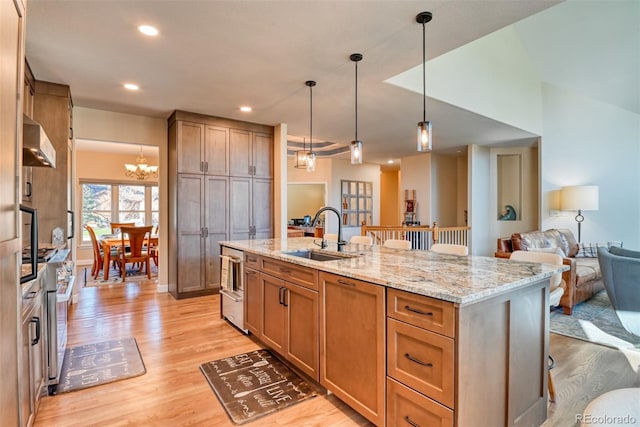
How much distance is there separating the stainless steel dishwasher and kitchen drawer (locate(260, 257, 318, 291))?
54 centimetres

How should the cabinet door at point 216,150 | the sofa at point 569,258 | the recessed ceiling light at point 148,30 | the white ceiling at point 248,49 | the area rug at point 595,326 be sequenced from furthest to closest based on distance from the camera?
the cabinet door at point 216,150 < the sofa at point 569,258 < the area rug at point 595,326 < the recessed ceiling light at point 148,30 < the white ceiling at point 248,49

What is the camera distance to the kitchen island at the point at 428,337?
1.43 meters

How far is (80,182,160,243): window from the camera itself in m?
7.78

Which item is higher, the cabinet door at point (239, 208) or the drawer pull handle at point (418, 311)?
the cabinet door at point (239, 208)

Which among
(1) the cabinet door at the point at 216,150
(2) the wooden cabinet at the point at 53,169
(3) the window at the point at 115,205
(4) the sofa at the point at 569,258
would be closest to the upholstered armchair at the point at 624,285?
(4) the sofa at the point at 569,258

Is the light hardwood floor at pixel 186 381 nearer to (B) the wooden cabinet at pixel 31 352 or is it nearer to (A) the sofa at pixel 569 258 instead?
(B) the wooden cabinet at pixel 31 352

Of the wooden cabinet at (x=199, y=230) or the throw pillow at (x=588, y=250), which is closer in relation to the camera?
the wooden cabinet at (x=199, y=230)

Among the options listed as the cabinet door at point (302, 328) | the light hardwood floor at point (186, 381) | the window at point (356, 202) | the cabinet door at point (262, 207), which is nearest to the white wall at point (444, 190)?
the window at point (356, 202)

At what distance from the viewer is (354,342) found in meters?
1.87

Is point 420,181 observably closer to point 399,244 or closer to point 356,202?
point 356,202

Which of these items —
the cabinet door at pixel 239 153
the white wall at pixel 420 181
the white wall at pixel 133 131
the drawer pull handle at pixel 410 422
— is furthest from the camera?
the white wall at pixel 420 181

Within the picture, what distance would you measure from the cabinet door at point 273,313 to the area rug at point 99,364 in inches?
39.5

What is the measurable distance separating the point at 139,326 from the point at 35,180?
78.8 inches

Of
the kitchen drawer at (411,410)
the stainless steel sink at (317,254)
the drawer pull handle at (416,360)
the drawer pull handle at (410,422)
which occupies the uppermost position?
the stainless steel sink at (317,254)
